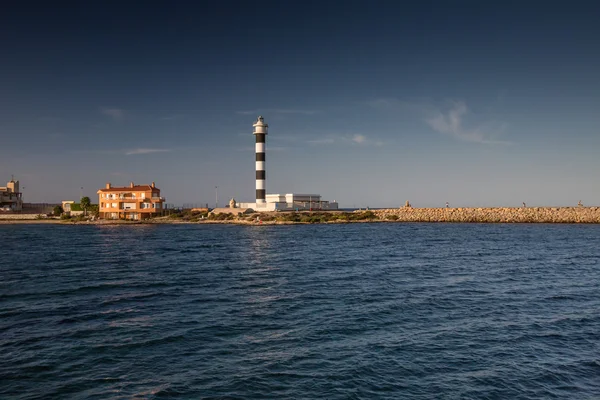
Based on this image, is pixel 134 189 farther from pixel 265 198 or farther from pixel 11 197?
pixel 11 197

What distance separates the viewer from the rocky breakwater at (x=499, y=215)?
331ft

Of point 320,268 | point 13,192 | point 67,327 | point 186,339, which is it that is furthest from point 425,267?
point 13,192

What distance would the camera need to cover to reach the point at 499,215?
107 metres

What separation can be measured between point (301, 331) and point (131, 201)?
100938 millimetres

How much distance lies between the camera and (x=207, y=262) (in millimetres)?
41094

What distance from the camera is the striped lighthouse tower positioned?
111 meters

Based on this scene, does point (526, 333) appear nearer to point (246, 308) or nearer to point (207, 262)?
point (246, 308)

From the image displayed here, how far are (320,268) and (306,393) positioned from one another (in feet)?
78.5

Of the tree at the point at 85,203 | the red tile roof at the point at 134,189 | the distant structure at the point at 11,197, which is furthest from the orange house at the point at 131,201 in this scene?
→ the distant structure at the point at 11,197

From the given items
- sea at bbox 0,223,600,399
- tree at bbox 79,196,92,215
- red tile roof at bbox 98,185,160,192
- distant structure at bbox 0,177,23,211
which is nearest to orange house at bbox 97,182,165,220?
red tile roof at bbox 98,185,160,192

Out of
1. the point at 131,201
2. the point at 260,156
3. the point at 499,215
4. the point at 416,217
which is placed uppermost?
the point at 260,156

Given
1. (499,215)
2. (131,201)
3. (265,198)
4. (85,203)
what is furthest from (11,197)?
(499,215)

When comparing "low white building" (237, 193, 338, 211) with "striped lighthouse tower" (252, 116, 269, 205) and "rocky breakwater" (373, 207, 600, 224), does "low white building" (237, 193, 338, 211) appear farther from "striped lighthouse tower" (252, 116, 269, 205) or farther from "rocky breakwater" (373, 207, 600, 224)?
"rocky breakwater" (373, 207, 600, 224)

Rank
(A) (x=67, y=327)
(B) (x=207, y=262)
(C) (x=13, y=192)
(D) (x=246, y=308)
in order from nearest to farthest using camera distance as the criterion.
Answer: (A) (x=67, y=327) → (D) (x=246, y=308) → (B) (x=207, y=262) → (C) (x=13, y=192)
